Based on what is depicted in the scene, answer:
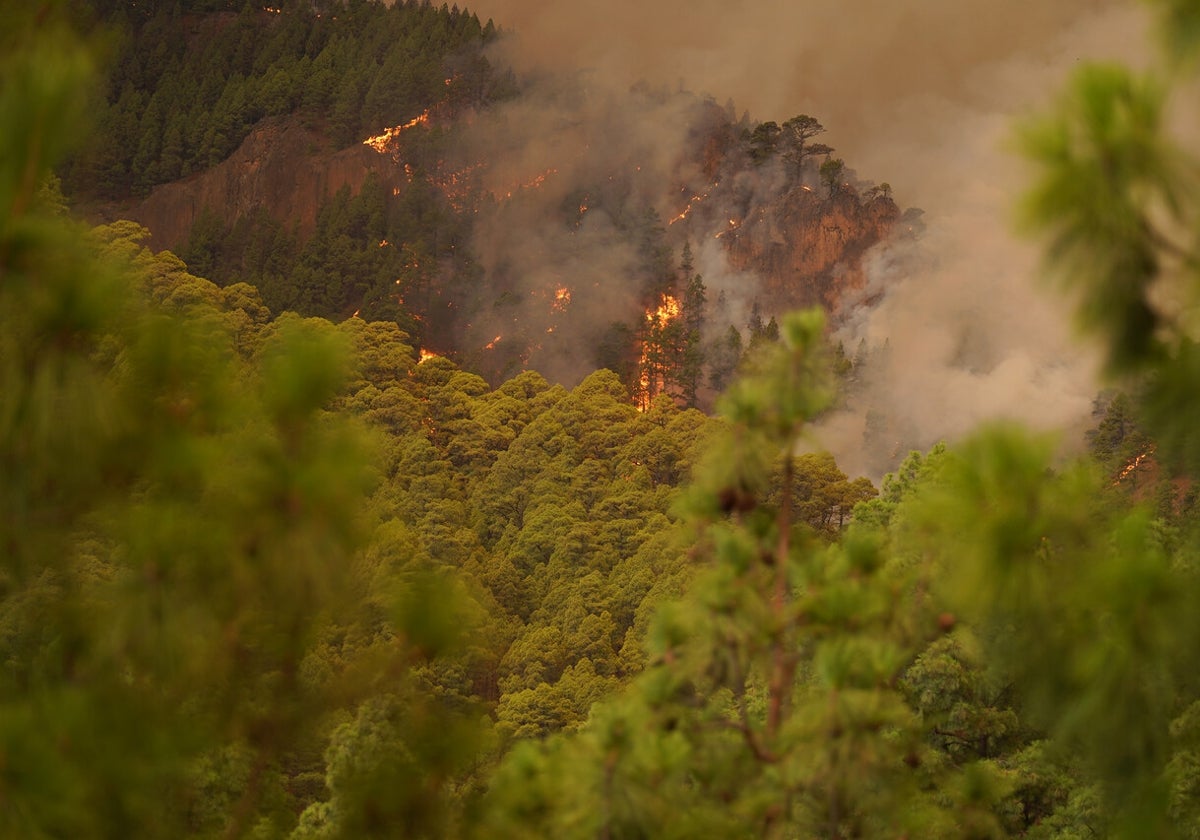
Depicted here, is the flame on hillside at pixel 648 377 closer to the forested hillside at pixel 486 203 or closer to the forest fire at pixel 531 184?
the forested hillside at pixel 486 203

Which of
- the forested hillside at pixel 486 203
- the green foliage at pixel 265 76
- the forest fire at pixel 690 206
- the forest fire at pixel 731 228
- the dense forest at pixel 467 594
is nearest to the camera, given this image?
the dense forest at pixel 467 594

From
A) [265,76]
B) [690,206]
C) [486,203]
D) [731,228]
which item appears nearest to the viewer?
[731,228]

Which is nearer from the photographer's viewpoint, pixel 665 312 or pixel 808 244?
pixel 665 312

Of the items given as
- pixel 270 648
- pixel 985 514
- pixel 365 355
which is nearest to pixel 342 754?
pixel 270 648

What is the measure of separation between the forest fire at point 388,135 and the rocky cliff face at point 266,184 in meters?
0.33

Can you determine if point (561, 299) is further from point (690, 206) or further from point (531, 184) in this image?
point (690, 206)

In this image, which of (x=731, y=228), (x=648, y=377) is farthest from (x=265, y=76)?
(x=648, y=377)

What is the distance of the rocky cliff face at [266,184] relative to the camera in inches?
1531

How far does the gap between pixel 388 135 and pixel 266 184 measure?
A: 408 centimetres

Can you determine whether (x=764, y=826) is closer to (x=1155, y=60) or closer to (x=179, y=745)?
(x=179, y=745)


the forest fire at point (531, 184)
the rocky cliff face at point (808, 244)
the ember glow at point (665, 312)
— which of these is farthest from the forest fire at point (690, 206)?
the forest fire at point (531, 184)

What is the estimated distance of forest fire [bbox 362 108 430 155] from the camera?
40312 mm

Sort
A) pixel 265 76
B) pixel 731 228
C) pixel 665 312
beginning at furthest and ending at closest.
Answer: pixel 265 76 < pixel 731 228 < pixel 665 312

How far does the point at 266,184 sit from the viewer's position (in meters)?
39.5
